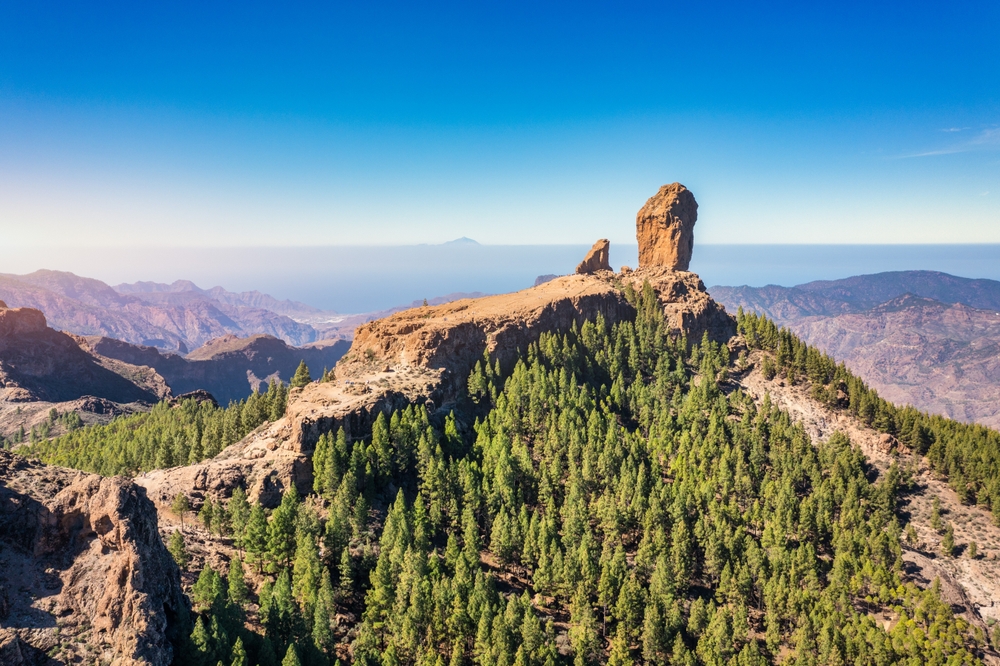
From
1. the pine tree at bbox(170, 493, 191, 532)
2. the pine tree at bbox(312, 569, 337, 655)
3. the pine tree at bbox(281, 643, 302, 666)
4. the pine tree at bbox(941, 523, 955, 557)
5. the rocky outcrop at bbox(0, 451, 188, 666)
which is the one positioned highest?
the rocky outcrop at bbox(0, 451, 188, 666)

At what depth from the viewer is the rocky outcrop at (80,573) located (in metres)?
39.0

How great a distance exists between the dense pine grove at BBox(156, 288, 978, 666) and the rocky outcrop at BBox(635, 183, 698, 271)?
66.6 metres

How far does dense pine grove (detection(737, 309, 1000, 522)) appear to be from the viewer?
103625 mm

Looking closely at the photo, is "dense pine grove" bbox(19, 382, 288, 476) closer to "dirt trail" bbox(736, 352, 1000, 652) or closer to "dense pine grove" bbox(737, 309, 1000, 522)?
"dirt trail" bbox(736, 352, 1000, 652)

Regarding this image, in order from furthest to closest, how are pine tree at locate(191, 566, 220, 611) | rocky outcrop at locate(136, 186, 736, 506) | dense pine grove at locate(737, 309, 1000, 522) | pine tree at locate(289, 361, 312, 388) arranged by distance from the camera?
pine tree at locate(289, 361, 312, 388)
dense pine grove at locate(737, 309, 1000, 522)
rocky outcrop at locate(136, 186, 736, 506)
pine tree at locate(191, 566, 220, 611)

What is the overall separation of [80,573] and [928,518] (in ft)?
402

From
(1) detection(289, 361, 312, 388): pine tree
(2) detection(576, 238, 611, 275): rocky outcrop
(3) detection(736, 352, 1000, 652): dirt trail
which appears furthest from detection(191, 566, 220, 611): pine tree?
(2) detection(576, 238, 611, 275): rocky outcrop

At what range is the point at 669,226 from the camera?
168 meters

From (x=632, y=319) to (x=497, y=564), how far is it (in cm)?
8630

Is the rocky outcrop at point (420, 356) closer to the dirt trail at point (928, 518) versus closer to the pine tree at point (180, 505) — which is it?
the pine tree at point (180, 505)

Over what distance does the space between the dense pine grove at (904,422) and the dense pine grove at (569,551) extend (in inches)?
516

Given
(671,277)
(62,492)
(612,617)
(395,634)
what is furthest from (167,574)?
(671,277)

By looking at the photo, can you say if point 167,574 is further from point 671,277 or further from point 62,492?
point 671,277

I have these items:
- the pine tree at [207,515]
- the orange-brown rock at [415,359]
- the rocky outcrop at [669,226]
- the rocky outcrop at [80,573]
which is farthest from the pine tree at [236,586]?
the rocky outcrop at [669,226]
